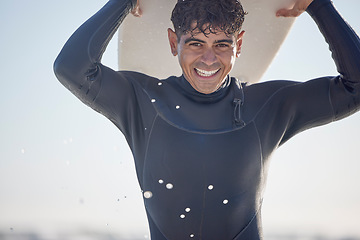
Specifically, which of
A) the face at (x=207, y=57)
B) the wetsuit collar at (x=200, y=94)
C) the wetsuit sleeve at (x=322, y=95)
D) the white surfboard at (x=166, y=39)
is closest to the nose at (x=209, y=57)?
the face at (x=207, y=57)

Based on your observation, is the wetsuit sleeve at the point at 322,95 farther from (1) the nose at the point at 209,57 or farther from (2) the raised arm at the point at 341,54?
(1) the nose at the point at 209,57

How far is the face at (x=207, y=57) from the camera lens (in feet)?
6.97

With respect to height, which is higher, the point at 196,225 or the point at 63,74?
the point at 63,74

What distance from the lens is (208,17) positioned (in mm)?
2127

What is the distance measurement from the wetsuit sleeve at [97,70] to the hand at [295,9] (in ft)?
2.61

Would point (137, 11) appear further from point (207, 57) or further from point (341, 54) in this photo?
point (341, 54)

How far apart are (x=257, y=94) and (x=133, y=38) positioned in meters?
0.75

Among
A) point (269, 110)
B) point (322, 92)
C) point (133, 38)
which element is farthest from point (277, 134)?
point (133, 38)

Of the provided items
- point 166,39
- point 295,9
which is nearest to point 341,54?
point 295,9

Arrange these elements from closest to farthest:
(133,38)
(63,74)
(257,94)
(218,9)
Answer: (63,74) → (218,9) → (257,94) → (133,38)

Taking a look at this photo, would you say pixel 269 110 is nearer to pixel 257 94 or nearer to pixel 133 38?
pixel 257 94

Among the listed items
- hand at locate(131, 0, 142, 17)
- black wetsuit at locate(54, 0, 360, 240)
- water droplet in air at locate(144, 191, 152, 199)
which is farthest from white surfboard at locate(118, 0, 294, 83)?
water droplet in air at locate(144, 191, 152, 199)

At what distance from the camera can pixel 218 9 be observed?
216cm

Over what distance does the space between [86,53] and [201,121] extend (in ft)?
1.88
